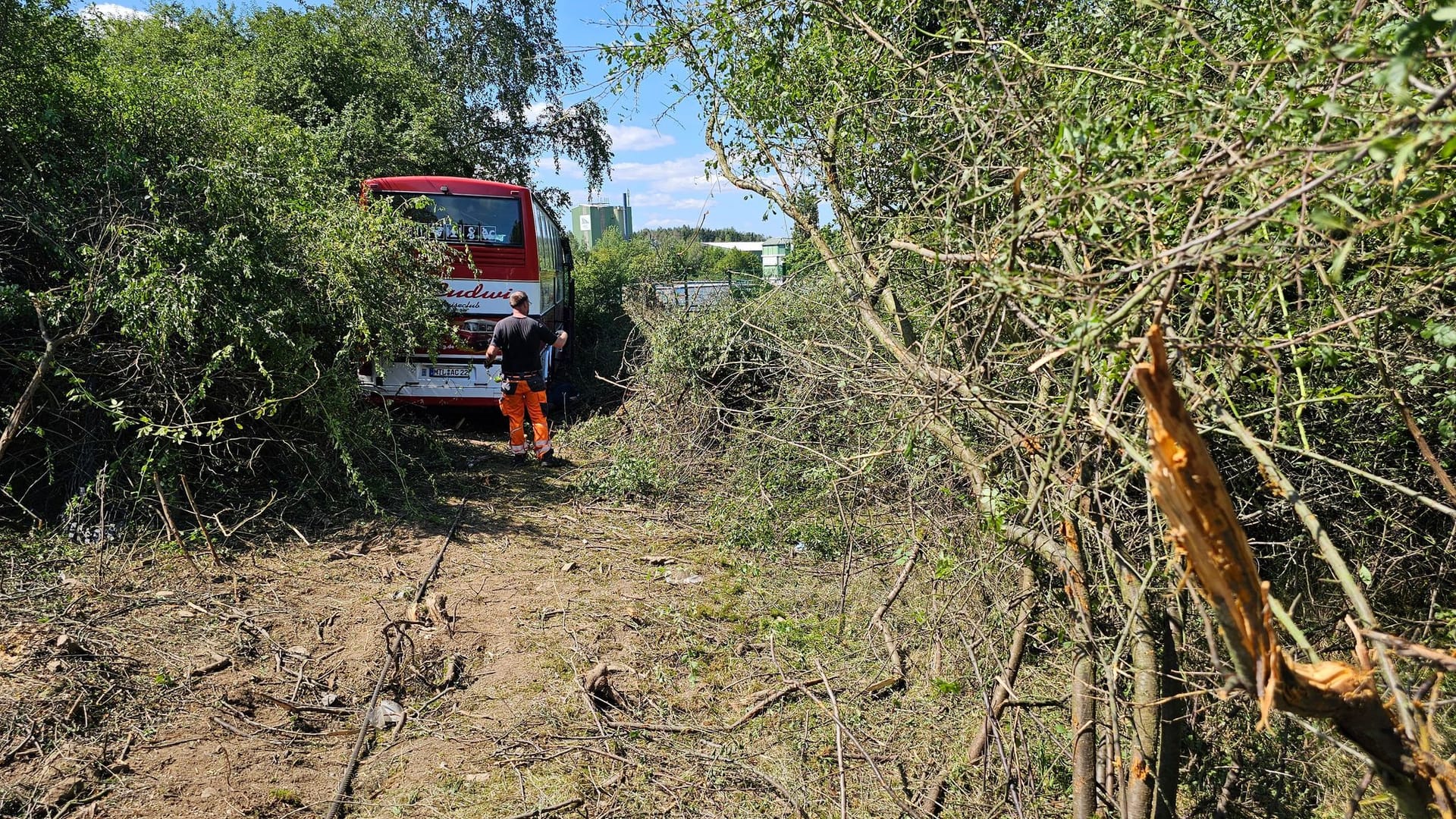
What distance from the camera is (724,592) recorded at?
6.07 metres

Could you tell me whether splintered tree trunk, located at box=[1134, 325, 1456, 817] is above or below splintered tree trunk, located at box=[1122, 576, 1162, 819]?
above

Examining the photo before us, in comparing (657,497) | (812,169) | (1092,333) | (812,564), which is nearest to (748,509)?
(812,564)

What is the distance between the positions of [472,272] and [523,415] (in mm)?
2296

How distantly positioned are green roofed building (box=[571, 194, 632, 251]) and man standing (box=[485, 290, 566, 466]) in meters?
16.4

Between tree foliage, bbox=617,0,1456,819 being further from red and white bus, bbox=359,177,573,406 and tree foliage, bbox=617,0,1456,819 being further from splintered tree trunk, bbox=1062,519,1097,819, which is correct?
red and white bus, bbox=359,177,573,406

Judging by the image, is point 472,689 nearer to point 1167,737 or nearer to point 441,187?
point 1167,737

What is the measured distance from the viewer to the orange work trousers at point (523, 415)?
9.23 meters

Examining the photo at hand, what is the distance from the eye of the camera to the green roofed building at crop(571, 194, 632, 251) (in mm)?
26531

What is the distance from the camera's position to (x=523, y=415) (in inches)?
365

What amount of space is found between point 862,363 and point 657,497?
16.4ft

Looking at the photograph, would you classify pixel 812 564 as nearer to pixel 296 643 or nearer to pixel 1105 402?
pixel 296 643

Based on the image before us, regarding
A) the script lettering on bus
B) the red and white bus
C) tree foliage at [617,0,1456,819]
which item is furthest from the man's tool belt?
tree foliage at [617,0,1456,819]

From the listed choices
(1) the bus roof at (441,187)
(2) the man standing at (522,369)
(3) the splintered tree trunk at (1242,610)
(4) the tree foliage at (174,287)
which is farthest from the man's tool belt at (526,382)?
(3) the splintered tree trunk at (1242,610)

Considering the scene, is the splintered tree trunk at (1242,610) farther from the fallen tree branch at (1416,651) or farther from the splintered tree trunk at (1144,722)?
the splintered tree trunk at (1144,722)
